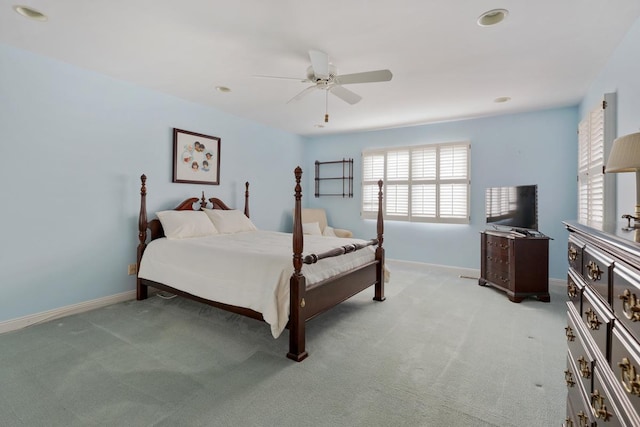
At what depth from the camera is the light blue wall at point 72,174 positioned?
2.89 metres

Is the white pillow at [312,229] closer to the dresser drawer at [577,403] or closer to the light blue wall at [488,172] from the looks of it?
the light blue wall at [488,172]

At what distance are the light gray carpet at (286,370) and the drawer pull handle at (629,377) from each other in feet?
3.83

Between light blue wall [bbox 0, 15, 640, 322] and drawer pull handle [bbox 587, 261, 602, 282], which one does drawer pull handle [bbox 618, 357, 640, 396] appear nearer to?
drawer pull handle [bbox 587, 261, 602, 282]

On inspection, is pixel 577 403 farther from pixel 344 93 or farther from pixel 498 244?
pixel 498 244

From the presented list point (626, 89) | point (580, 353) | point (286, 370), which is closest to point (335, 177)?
point (626, 89)

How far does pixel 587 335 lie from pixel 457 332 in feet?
6.12

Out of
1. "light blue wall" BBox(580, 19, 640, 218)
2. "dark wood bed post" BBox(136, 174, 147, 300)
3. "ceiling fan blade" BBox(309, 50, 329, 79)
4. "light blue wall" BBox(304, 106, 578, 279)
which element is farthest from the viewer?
"light blue wall" BBox(304, 106, 578, 279)

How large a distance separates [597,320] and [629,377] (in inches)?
11.9

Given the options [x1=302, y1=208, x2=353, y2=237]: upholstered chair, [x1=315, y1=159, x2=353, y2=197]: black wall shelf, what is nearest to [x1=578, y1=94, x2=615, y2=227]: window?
[x1=302, y1=208, x2=353, y2=237]: upholstered chair

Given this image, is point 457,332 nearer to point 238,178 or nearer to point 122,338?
point 122,338

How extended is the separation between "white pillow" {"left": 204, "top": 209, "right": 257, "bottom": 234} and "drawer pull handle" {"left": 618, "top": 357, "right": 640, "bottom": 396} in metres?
4.04

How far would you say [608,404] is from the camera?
900 mm

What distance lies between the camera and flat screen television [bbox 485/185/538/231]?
3.97 metres

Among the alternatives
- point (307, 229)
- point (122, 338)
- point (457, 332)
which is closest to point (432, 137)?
point (307, 229)
